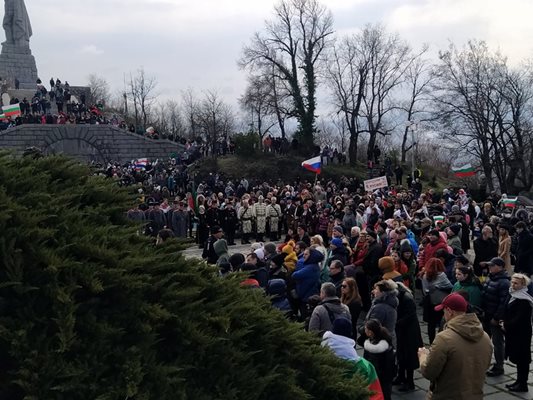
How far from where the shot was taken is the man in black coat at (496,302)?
24.0 ft

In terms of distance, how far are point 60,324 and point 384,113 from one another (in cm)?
4537

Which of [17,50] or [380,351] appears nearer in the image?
[380,351]

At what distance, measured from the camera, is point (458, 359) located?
15.0 feet

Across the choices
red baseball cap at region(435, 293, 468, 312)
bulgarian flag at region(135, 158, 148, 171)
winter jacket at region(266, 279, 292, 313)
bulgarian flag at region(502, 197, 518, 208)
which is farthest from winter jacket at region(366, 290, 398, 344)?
bulgarian flag at region(135, 158, 148, 171)

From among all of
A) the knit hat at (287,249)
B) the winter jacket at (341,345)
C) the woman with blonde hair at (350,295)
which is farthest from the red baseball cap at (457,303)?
the knit hat at (287,249)

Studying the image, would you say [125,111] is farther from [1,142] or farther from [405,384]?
[405,384]

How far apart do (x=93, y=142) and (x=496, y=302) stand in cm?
3558

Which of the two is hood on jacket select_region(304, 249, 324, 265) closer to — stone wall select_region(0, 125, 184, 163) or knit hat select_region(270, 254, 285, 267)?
knit hat select_region(270, 254, 285, 267)

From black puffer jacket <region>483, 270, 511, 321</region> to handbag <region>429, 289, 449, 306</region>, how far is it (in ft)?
1.74

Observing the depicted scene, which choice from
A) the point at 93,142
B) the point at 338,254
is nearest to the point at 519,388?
the point at 338,254

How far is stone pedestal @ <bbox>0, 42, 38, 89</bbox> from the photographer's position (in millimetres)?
53156

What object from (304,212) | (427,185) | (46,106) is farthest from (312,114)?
(304,212)

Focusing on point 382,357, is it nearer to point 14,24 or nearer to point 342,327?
point 342,327

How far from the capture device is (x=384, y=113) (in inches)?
1809
